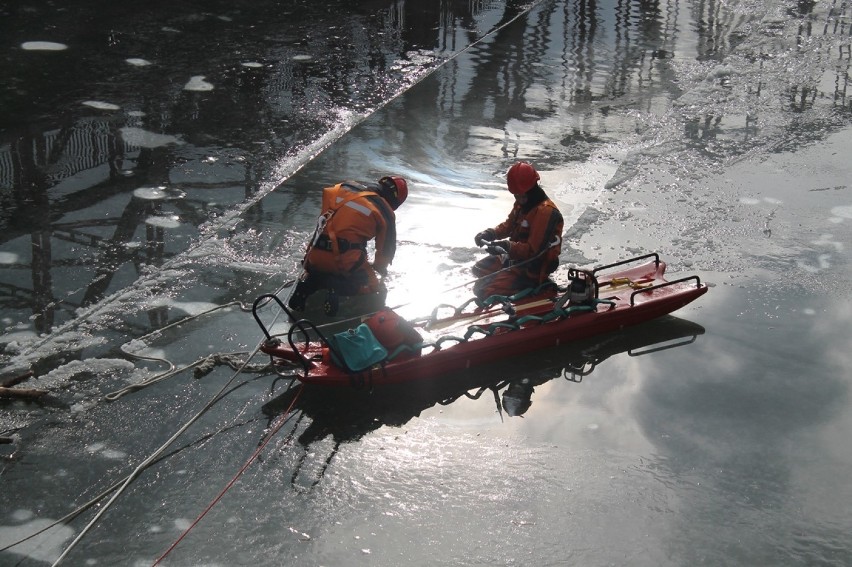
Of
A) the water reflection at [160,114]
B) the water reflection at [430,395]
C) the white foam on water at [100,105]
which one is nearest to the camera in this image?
the water reflection at [430,395]

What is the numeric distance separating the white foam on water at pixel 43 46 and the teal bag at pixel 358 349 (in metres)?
9.00

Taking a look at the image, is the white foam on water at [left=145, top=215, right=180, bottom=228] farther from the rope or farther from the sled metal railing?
the sled metal railing

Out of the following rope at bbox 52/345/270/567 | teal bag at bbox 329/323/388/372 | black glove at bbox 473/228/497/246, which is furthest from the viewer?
black glove at bbox 473/228/497/246

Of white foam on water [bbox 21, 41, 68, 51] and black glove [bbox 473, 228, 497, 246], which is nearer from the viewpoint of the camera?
black glove [bbox 473, 228, 497, 246]

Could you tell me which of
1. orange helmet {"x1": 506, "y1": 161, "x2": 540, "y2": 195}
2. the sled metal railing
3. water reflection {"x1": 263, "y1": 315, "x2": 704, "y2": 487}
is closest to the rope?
water reflection {"x1": 263, "y1": 315, "x2": 704, "y2": 487}

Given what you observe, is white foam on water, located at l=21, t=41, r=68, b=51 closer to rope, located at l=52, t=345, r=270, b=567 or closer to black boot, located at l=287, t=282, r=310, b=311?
black boot, located at l=287, t=282, r=310, b=311

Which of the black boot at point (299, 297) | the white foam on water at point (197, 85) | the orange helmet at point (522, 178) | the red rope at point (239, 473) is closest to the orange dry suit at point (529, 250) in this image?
the orange helmet at point (522, 178)

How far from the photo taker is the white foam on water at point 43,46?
12656 millimetres

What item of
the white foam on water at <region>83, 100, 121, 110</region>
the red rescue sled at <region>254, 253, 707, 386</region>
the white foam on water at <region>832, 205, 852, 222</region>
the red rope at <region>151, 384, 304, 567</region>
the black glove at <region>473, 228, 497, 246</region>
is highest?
the white foam on water at <region>83, 100, 121, 110</region>

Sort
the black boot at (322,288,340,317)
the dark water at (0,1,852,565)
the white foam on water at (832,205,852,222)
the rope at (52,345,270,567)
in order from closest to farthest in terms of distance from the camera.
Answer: the rope at (52,345,270,567)
the dark water at (0,1,852,565)
the black boot at (322,288,340,317)
the white foam on water at (832,205,852,222)

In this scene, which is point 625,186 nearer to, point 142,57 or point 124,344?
point 124,344

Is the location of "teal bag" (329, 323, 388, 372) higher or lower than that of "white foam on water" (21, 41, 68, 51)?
lower

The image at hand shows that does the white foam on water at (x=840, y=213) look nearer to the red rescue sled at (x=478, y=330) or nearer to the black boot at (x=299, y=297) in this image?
the red rescue sled at (x=478, y=330)

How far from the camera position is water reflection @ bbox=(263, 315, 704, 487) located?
5.74 meters
